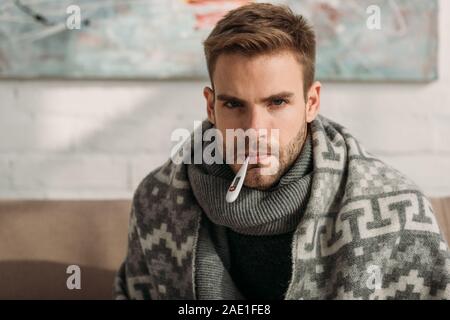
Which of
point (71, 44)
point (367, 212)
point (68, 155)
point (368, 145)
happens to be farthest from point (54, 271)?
point (368, 145)

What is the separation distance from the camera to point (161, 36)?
4.02ft

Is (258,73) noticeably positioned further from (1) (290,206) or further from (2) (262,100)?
(1) (290,206)

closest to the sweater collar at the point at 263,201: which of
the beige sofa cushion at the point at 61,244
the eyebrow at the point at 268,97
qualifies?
Answer: the eyebrow at the point at 268,97

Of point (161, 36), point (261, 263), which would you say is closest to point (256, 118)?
point (261, 263)

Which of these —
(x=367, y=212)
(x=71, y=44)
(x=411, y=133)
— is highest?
(x=71, y=44)

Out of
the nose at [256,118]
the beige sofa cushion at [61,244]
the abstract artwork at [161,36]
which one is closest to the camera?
the nose at [256,118]

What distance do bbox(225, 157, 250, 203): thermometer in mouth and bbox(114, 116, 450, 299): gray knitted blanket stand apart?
0.34 feet

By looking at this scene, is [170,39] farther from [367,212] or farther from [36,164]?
[367,212]

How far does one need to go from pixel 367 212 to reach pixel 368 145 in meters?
0.49

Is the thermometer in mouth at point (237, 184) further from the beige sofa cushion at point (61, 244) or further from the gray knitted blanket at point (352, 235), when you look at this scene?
the beige sofa cushion at point (61, 244)

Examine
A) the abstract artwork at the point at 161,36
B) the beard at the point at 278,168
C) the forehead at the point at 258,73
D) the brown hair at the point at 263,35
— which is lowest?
the beard at the point at 278,168

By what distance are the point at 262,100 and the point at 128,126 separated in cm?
55

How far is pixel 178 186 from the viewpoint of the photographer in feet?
3.11

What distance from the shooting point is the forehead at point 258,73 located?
2.60ft
